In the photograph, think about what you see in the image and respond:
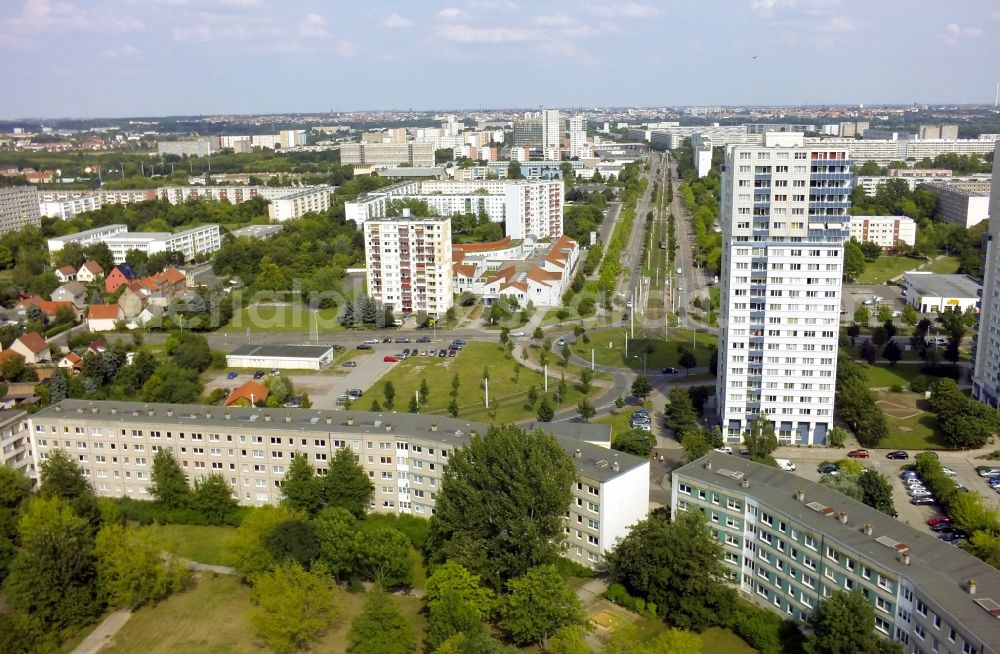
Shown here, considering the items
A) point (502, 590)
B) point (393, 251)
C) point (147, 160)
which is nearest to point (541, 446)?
point (502, 590)

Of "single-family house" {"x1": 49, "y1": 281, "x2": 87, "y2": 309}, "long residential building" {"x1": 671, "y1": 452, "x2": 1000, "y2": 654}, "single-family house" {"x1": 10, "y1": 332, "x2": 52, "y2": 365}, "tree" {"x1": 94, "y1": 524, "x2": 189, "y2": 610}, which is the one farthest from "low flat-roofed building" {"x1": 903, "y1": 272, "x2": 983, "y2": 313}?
"single-family house" {"x1": 49, "y1": 281, "x2": 87, "y2": 309}

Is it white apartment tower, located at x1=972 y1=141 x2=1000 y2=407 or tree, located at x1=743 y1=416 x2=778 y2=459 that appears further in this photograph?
white apartment tower, located at x1=972 y1=141 x2=1000 y2=407

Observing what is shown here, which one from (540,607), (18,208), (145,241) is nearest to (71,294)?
(145,241)

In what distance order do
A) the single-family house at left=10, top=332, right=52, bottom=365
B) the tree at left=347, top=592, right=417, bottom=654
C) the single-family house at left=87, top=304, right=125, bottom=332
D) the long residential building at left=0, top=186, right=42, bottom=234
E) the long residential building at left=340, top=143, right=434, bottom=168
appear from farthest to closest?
the long residential building at left=340, top=143, right=434, bottom=168 → the long residential building at left=0, top=186, right=42, bottom=234 → the single-family house at left=87, top=304, right=125, bottom=332 → the single-family house at left=10, top=332, right=52, bottom=365 → the tree at left=347, top=592, right=417, bottom=654

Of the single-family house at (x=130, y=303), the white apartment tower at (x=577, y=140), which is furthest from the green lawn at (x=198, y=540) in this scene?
the white apartment tower at (x=577, y=140)

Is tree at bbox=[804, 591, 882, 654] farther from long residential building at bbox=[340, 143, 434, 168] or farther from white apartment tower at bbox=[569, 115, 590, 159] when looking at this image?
white apartment tower at bbox=[569, 115, 590, 159]

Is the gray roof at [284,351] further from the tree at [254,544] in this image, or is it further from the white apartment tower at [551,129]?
the white apartment tower at [551,129]
